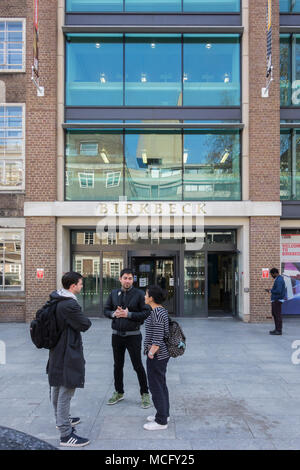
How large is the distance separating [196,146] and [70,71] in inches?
191

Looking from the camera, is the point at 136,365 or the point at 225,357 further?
the point at 225,357

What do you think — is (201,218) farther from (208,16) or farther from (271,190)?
(208,16)

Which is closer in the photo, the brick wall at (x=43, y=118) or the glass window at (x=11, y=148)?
the brick wall at (x=43, y=118)

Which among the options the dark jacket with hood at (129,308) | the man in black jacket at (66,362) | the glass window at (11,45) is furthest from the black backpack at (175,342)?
the glass window at (11,45)

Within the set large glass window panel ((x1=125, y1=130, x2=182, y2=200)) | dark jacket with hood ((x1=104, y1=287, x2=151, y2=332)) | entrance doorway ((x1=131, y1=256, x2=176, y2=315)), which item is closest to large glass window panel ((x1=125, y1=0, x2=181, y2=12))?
large glass window panel ((x1=125, y1=130, x2=182, y2=200))

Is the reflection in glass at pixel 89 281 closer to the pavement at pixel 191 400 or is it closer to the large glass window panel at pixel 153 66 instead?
the pavement at pixel 191 400

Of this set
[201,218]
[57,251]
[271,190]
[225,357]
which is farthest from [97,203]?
[225,357]

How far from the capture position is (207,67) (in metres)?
12.3

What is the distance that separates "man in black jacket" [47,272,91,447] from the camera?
3.81 m

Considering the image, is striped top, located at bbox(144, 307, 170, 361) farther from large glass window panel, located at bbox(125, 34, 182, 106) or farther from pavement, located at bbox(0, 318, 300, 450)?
large glass window panel, located at bbox(125, 34, 182, 106)

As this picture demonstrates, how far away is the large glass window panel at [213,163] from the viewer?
40.0ft

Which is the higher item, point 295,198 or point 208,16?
point 208,16

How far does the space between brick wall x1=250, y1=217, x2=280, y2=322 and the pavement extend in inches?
108

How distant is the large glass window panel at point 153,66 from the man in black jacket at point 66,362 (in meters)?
9.90
